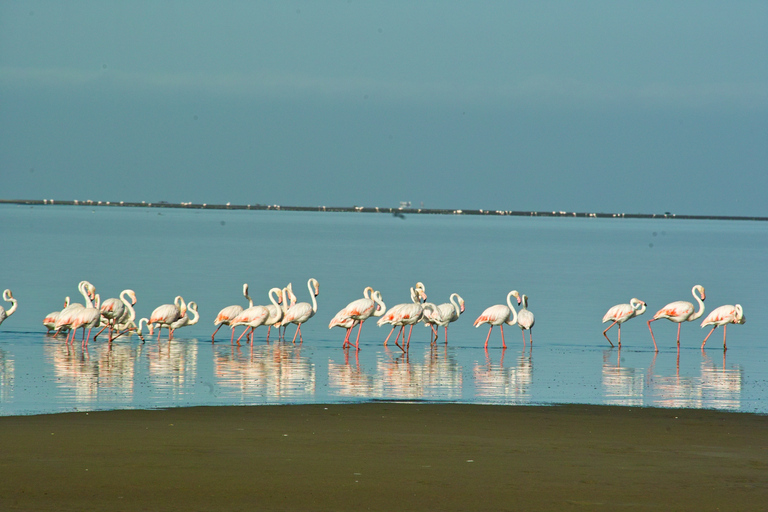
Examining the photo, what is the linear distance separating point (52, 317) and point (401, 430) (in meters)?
12.5

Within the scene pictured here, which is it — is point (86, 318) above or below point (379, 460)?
above

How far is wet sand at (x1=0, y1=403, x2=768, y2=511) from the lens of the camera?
25.0ft

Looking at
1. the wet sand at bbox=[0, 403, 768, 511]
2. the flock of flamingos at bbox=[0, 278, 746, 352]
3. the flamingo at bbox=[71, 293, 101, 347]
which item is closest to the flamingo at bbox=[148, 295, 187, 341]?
the flock of flamingos at bbox=[0, 278, 746, 352]

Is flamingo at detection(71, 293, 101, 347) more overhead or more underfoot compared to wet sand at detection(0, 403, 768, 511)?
more overhead

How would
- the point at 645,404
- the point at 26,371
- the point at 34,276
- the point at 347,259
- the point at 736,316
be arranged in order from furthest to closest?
1. the point at 347,259
2. the point at 34,276
3. the point at 736,316
4. the point at 26,371
5. the point at 645,404

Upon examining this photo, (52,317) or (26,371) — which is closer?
(26,371)

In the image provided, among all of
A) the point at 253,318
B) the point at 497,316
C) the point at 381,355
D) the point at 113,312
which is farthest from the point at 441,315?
the point at 113,312

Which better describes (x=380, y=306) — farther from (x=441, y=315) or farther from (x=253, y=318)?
(x=253, y=318)

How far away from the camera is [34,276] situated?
1497 inches

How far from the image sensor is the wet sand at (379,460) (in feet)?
25.0

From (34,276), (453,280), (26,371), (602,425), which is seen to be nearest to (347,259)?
(453,280)

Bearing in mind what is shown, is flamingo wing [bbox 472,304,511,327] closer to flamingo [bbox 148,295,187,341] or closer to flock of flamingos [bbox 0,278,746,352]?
flock of flamingos [bbox 0,278,746,352]

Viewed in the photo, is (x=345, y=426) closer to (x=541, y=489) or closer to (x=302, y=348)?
(x=541, y=489)

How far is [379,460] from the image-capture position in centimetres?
889
